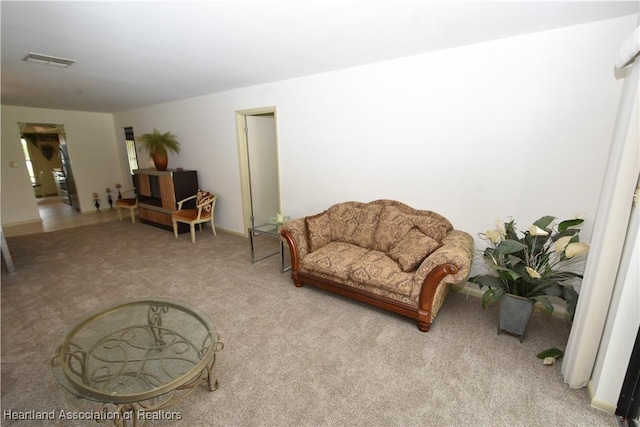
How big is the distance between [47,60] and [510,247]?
14.6ft

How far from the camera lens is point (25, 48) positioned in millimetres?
2348

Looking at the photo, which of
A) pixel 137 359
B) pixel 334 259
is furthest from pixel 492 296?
pixel 137 359

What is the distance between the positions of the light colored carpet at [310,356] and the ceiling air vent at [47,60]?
2310mm

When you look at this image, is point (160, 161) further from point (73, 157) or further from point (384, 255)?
point (384, 255)

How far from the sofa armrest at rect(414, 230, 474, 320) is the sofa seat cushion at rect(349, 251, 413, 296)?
10 centimetres

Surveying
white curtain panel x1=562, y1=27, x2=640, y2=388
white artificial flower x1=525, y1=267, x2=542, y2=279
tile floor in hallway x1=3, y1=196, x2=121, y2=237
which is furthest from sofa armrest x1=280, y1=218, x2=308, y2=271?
tile floor in hallway x1=3, y1=196, x2=121, y2=237

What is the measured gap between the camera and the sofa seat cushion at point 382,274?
228 cm

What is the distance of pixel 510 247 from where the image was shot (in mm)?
2021

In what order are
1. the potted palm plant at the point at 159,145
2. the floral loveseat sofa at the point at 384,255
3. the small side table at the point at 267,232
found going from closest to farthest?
the floral loveseat sofa at the point at 384,255, the small side table at the point at 267,232, the potted palm plant at the point at 159,145

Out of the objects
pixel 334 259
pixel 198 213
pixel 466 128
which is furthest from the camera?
pixel 198 213

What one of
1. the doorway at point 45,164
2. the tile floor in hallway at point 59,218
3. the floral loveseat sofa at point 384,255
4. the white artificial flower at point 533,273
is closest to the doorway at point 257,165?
the floral loveseat sofa at point 384,255

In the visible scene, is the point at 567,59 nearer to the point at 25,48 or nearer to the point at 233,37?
the point at 233,37

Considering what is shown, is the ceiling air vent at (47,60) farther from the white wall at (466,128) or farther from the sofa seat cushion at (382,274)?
the sofa seat cushion at (382,274)

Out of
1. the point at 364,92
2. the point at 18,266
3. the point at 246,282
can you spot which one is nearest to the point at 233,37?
the point at 364,92
